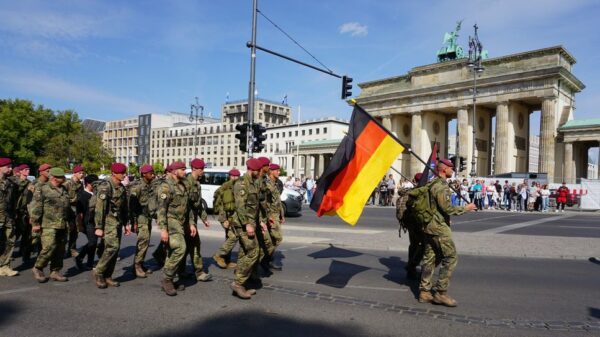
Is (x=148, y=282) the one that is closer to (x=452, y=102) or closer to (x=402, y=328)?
(x=402, y=328)

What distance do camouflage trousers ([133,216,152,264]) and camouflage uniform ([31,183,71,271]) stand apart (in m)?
1.13

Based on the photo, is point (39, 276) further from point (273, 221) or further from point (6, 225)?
point (273, 221)

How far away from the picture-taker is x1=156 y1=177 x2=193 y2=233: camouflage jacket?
21.9 feet

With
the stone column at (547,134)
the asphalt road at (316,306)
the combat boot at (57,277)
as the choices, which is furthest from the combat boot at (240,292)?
the stone column at (547,134)

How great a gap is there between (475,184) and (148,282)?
24992mm

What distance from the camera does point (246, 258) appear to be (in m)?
6.47

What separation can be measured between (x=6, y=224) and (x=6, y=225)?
2 centimetres

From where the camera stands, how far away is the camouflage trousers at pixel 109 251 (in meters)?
7.03

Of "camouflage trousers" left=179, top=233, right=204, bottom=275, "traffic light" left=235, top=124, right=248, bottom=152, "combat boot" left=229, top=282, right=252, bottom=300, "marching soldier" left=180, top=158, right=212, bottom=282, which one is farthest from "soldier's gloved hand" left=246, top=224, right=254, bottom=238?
"traffic light" left=235, top=124, right=248, bottom=152

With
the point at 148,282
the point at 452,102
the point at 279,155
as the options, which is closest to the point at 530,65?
the point at 452,102

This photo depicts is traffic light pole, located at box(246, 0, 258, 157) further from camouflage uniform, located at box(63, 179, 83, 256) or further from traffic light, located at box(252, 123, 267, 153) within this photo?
camouflage uniform, located at box(63, 179, 83, 256)

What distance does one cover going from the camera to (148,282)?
7449 millimetres

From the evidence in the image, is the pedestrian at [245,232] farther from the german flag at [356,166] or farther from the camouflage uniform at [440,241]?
the camouflage uniform at [440,241]

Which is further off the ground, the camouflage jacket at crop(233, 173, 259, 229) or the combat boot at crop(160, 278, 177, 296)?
the camouflage jacket at crop(233, 173, 259, 229)
